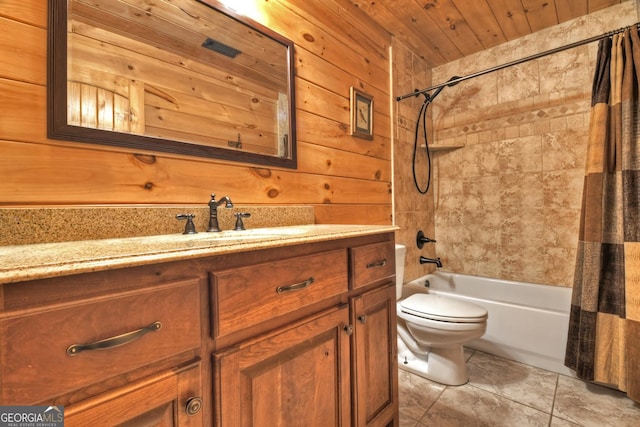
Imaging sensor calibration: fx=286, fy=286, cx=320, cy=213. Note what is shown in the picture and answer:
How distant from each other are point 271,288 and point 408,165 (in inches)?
75.3

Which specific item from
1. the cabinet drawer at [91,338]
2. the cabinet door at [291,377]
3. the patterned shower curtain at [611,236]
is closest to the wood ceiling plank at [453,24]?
the patterned shower curtain at [611,236]

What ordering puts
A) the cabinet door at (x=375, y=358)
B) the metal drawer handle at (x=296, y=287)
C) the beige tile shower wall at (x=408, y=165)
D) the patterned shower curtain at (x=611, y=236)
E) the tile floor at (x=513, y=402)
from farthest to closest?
the beige tile shower wall at (x=408, y=165) → the patterned shower curtain at (x=611, y=236) → the tile floor at (x=513, y=402) → the cabinet door at (x=375, y=358) → the metal drawer handle at (x=296, y=287)

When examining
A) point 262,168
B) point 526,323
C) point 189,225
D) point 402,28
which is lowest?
point 526,323

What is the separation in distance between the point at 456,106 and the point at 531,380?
7.08 ft

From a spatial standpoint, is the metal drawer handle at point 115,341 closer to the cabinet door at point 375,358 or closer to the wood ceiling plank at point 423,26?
the cabinet door at point 375,358

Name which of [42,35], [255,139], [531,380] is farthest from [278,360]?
[531,380]

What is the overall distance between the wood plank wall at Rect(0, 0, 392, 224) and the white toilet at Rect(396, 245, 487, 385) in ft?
2.02

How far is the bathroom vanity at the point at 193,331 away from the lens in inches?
17.0

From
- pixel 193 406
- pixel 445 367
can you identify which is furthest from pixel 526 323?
pixel 193 406

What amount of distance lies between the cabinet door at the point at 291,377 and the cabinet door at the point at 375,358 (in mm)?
54

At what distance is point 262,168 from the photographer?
52.6 inches
